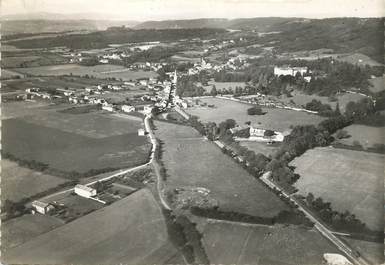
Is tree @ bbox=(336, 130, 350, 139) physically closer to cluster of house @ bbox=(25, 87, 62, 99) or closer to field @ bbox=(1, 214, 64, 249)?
field @ bbox=(1, 214, 64, 249)

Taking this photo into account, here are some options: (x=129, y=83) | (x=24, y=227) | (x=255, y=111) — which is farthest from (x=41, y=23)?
(x=129, y=83)

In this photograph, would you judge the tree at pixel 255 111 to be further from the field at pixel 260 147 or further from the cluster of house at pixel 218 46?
the cluster of house at pixel 218 46

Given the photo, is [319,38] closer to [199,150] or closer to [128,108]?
[128,108]

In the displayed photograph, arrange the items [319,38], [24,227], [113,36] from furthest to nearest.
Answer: [113,36] → [319,38] → [24,227]

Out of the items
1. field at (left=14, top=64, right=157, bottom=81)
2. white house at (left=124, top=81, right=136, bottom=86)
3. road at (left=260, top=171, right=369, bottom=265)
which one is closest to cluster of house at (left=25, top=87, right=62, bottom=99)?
field at (left=14, top=64, right=157, bottom=81)

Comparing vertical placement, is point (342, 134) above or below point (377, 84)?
below

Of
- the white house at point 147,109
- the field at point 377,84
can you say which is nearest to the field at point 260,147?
the white house at point 147,109

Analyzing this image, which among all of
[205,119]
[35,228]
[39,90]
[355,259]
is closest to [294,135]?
[205,119]
